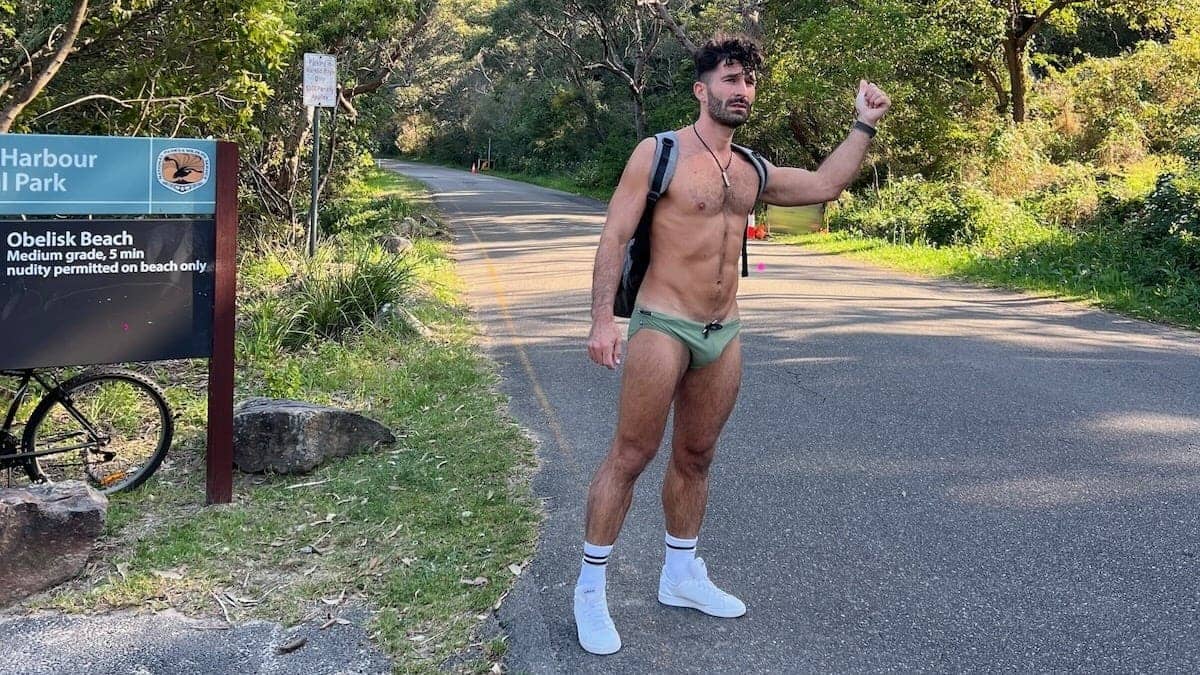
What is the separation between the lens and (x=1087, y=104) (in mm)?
24016

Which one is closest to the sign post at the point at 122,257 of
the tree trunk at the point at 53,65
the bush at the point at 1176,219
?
the tree trunk at the point at 53,65

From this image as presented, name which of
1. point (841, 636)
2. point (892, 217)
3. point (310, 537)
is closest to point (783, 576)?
point (841, 636)

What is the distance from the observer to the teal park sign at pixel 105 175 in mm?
4648

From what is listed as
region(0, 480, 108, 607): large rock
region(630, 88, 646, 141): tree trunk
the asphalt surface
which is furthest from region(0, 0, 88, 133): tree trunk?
region(630, 88, 646, 141): tree trunk

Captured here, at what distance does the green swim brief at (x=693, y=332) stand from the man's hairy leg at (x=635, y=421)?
2cm

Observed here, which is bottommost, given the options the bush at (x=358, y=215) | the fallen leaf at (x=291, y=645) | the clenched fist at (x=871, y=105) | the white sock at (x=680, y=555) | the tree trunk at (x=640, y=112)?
the bush at (x=358, y=215)

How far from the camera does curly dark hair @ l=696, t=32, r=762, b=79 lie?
11.8ft

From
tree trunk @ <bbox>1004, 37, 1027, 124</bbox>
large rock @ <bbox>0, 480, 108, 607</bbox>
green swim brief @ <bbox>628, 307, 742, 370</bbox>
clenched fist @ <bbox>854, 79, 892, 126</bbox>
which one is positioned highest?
tree trunk @ <bbox>1004, 37, 1027, 124</bbox>

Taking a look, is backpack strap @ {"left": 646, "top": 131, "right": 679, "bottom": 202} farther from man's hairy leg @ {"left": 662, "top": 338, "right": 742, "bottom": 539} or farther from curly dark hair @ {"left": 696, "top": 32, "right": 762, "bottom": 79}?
man's hairy leg @ {"left": 662, "top": 338, "right": 742, "bottom": 539}

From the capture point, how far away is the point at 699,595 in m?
3.96

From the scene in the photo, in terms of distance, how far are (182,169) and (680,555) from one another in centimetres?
292

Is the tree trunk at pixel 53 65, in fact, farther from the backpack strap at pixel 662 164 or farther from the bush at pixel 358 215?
the bush at pixel 358 215

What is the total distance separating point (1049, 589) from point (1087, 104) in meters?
22.7

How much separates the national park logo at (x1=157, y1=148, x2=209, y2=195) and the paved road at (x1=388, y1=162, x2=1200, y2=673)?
225cm
